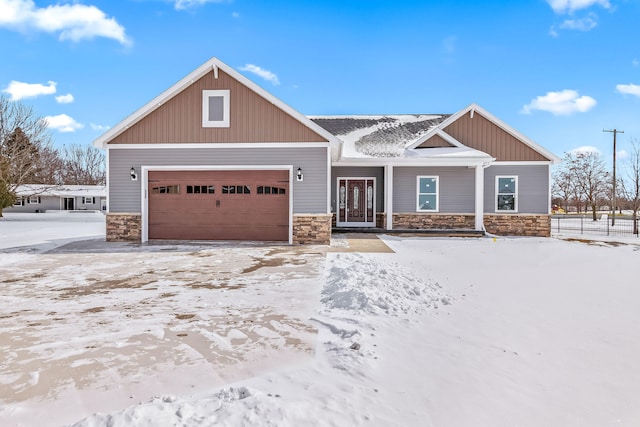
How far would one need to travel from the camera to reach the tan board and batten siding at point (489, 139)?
14914mm

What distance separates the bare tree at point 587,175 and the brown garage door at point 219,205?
127 feet

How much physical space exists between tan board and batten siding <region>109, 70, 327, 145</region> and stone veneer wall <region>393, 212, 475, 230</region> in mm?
5649

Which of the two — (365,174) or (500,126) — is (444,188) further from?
(500,126)

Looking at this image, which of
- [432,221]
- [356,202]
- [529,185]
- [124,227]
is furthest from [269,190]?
[529,185]

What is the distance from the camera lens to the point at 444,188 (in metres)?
14.9

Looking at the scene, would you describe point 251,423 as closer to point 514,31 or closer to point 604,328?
point 604,328

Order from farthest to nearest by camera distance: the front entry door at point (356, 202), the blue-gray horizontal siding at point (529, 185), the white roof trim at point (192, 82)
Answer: the front entry door at point (356, 202), the blue-gray horizontal siding at point (529, 185), the white roof trim at point (192, 82)

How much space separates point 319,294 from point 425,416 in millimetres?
2967

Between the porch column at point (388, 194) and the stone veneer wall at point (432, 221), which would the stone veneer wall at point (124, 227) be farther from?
the stone veneer wall at point (432, 221)

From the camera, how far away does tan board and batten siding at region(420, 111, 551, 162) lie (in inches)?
587

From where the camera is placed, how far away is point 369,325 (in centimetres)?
382

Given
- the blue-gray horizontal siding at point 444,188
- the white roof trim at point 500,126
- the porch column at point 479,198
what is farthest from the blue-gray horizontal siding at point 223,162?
the porch column at point 479,198

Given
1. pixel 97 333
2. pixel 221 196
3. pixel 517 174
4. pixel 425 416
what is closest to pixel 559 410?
pixel 425 416

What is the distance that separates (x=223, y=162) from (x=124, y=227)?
3.90m
